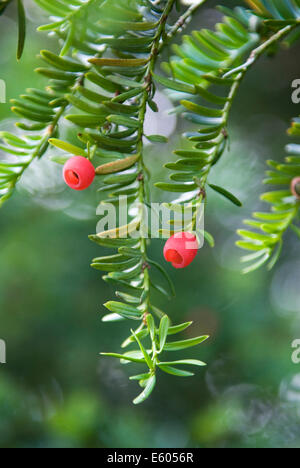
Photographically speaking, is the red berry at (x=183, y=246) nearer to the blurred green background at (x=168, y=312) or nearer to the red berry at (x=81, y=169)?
the red berry at (x=81, y=169)

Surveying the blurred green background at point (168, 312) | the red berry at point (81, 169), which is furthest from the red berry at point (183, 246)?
the blurred green background at point (168, 312)

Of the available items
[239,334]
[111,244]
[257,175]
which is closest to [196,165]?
[111,244]

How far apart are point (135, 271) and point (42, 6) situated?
23 cm

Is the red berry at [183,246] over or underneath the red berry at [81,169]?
underneath

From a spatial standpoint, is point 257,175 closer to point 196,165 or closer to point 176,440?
point 176,440

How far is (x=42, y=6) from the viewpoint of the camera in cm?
34

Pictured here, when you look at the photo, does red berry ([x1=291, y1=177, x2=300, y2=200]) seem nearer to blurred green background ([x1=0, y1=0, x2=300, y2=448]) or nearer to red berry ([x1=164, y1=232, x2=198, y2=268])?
red berry ([x1=164, y1=232, x2=198, y2=268])

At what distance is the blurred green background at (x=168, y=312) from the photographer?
1.33m

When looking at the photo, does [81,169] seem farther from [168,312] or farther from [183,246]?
[168,312]

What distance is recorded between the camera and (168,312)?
1.45 meters

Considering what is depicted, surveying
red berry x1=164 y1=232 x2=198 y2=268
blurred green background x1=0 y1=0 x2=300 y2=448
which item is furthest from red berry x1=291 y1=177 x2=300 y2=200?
blurred green background x1=0 y1=0 x2=300 y2=448

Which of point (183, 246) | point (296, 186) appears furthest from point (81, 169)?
point (296, 186)

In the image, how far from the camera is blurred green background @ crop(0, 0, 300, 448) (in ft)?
4.37
